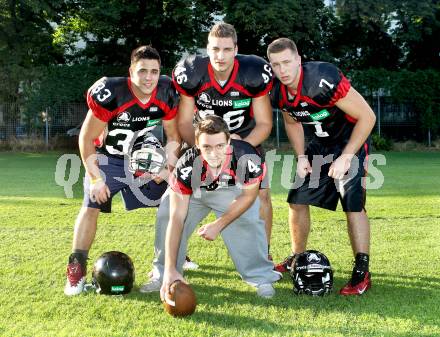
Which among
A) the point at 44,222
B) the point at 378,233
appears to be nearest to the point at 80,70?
the point at 44,222

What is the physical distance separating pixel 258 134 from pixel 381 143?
17550 mm

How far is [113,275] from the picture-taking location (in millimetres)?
4266

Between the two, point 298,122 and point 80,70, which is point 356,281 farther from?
point 80,70

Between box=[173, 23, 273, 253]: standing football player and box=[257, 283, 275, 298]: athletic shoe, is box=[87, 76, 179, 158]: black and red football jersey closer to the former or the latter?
box=[173, 23, 273, 253]: standing football player

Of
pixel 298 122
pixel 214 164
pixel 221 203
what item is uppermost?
pixel 298 122

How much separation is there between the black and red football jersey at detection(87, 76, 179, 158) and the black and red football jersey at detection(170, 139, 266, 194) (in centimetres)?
73

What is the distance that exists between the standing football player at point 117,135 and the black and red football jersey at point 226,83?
166mm

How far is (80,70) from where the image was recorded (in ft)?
74.3

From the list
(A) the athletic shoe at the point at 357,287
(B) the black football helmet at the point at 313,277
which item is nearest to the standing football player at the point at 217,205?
(B) the black football helmet at the point at 313,277

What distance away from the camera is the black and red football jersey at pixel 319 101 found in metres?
4.52

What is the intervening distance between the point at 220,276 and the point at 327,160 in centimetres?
135

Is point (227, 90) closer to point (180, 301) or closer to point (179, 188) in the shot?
point (179, 188)

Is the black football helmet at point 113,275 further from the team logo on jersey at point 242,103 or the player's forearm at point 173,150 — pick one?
the team logo on jersey at point 242,103

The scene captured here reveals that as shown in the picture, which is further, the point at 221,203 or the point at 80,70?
the point at 80,70
